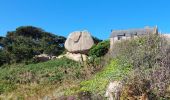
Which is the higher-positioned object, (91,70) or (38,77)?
(91,70)

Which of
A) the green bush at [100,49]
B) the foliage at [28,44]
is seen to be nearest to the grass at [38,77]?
the green bush at [100,49]

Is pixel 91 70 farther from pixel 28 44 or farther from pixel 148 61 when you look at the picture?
pixel 28 44

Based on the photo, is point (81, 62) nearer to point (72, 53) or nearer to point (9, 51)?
point (72, 53)

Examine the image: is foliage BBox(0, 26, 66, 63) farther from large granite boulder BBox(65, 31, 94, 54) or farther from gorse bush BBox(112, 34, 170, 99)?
gorse bush BBox(112, 34, 170, 99)

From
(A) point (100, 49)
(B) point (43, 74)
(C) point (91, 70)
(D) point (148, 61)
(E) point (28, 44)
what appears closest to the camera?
(D) point (148, 61)

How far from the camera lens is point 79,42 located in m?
31.1

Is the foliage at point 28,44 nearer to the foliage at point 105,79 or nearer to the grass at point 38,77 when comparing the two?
the grass at point 38,77

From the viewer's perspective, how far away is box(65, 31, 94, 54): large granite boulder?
30.6 meters

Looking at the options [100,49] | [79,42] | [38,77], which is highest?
[79,42]

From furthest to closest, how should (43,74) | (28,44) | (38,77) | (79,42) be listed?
(28,44), (79,42), (43,74), (38,77)

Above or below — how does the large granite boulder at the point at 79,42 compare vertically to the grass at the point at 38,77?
above

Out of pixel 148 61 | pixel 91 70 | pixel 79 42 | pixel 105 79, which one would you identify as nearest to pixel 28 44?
pixel 79 42

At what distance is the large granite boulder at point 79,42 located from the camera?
30.6 m

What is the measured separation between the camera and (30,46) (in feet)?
107
